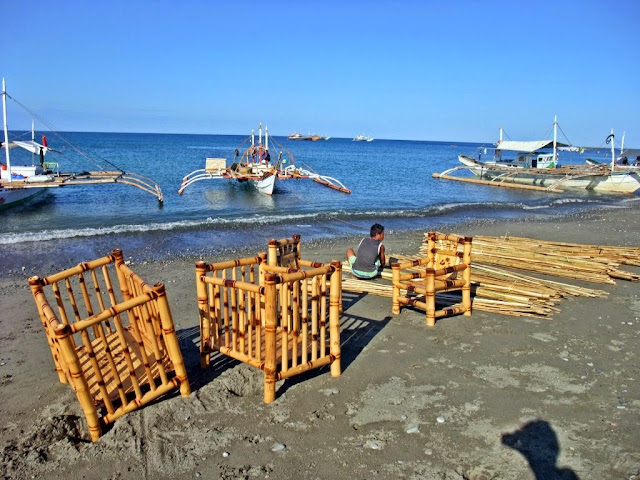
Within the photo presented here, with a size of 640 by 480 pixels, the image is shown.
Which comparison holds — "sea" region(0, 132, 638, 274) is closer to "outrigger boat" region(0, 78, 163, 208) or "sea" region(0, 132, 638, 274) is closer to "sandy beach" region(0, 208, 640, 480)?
"outrigger boat" region(0, 78, 163, 208)

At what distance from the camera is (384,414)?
171 inches

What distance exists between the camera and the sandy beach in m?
3.67

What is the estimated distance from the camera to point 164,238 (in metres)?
14.5

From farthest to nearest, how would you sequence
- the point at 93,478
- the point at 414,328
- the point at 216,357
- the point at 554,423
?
the point at 414,328 → the point at 216,357 → the point at 554,423 → the point at 93,478

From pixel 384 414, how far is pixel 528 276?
16.3 ft

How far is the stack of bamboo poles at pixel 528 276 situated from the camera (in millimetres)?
7027

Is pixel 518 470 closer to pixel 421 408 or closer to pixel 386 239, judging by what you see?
pixel 421 408

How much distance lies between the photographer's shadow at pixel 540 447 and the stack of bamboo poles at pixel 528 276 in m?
2.91

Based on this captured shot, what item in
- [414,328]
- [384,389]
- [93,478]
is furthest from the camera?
[414,328]

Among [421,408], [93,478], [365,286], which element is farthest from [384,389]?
[365,286]

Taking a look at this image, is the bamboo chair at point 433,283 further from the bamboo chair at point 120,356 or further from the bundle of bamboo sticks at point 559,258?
the bamboo chair at point 120,356

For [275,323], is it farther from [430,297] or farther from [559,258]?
[559,258]

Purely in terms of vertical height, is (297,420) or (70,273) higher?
Result: (70,273)

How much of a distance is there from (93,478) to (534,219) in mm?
19040
